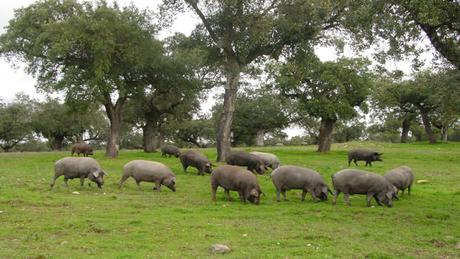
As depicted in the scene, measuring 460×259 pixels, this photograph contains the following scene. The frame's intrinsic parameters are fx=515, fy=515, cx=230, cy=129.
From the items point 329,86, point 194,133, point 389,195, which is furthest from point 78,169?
point 194,133

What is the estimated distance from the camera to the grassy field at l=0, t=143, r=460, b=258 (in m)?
11.4

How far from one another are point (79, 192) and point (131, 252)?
33.0ft

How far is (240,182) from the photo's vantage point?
18.5 m

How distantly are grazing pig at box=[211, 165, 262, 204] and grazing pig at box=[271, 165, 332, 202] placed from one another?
1.17m

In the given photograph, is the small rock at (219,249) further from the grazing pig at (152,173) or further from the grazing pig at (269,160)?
the grazing pig at (269,160)

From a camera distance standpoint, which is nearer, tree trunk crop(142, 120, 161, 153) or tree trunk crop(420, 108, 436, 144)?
tree trunk crop(142, 120, 161, 153)

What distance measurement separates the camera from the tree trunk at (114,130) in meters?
40.9

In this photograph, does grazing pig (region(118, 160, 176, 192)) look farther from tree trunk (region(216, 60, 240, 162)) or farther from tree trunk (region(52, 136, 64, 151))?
tree trunk (region(52, 136, 64, 151))

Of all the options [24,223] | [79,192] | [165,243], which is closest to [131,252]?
[165,243]

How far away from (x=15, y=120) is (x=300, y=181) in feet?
191

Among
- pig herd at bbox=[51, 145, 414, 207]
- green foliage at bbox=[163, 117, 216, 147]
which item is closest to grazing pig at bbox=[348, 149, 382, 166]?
pig herd at bbox=[51, 145, 414, 207]

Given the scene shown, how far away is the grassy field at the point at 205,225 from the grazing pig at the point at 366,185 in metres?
0.50

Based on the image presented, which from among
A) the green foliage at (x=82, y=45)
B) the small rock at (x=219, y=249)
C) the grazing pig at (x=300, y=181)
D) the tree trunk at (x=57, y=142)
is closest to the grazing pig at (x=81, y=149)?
the green foliage at (x=82, y=45)

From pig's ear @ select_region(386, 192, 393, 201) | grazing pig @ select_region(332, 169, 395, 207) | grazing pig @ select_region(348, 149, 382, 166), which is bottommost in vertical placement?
pig's ear @ select_region(386, 192, 393, 201)
